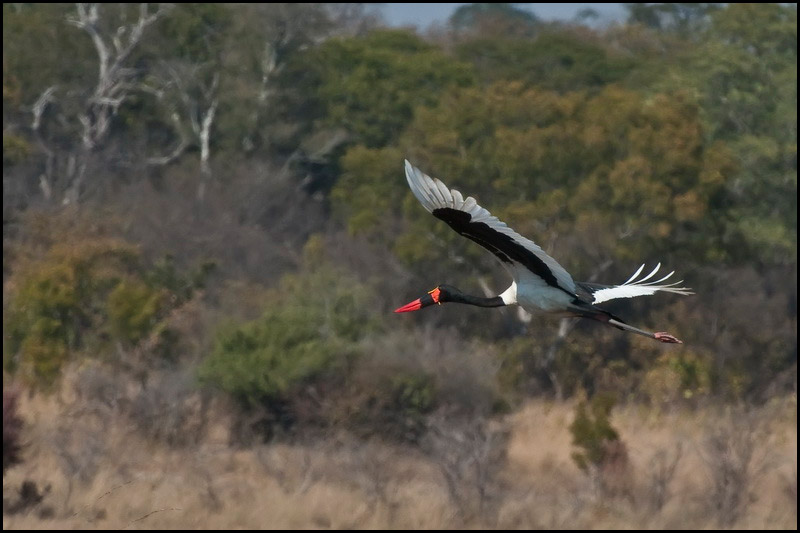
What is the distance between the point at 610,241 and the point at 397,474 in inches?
258

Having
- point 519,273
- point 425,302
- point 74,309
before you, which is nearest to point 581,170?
point 74,309

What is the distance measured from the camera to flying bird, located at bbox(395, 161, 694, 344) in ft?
23.3

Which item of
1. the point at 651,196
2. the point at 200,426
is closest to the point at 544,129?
the point at 651,196

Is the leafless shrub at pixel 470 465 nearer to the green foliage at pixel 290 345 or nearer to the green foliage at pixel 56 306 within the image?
the green foliage at pixel 290 345

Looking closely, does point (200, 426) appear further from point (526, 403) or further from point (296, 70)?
point (296, 70)

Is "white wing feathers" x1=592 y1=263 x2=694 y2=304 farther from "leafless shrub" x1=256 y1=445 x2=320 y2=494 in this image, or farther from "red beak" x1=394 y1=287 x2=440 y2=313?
"leafless shrub" x1=256 y1=445 x2=320 y2=494

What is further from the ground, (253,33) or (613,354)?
(253,33)

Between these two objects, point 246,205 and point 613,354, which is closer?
point 613,354

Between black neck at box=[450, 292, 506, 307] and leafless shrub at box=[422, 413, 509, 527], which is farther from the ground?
black neck at box=[450, 292, 506, 307]

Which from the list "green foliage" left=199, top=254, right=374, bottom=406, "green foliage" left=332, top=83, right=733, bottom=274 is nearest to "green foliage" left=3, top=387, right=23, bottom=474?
"green foliage" left=199, top=254, right=374, bottom=406

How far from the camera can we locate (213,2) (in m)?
39.6

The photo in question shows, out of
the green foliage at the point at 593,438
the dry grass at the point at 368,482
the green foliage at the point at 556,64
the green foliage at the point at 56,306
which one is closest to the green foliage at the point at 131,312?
the green foliage at the point at 56,306

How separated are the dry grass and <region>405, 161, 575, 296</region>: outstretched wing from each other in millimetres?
9986

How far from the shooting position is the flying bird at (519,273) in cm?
710
